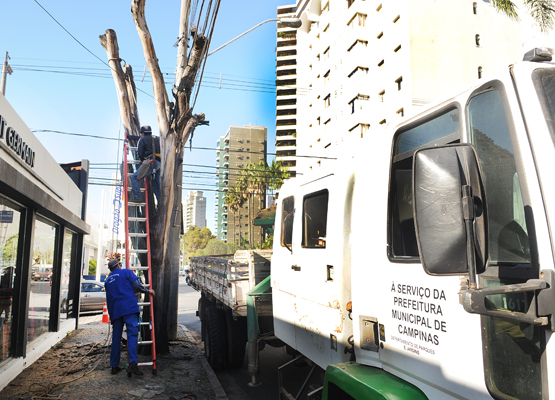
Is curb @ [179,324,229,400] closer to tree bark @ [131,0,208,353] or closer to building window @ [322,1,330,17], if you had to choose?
tree bark @ [131,0,208,353]

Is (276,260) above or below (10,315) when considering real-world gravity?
above

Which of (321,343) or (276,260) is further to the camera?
(276,260)

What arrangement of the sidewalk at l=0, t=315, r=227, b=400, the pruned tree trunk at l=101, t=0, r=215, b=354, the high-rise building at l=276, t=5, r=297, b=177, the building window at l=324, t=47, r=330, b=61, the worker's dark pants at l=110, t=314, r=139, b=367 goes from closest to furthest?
the sidewalk at l=0, t=315, r=227, b=400 → the worker's dark pants at l=110, t=314, r=139, b=367 → the pruned tree trunk at l=101, t=0, r=215, b=354 → the building window at l=324, t=47, r=330, b=61 → the high-rise building at l=276, t=5, r=297, b=177

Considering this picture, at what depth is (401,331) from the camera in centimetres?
239

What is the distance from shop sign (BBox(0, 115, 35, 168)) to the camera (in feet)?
19.7

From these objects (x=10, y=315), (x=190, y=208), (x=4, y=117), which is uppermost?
(x=190, y=208)

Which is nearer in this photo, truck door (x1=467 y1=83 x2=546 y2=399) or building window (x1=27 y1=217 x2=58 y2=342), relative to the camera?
truck door (x1=467 y1=83 x2=546 y2=399)

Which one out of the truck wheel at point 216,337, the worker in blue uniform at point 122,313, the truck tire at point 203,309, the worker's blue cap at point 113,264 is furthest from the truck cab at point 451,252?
the truck tire at point 203,309

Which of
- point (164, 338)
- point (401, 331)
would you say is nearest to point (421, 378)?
point (401, 331)

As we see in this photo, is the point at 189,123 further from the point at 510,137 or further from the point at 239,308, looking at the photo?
the point at 510,137

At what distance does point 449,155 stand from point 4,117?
6.38m

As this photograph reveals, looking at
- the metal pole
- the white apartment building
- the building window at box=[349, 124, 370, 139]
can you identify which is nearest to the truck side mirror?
the white apartment building

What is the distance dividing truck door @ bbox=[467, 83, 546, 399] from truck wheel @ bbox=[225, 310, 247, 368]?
537cm

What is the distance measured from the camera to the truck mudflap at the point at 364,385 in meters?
2.18
